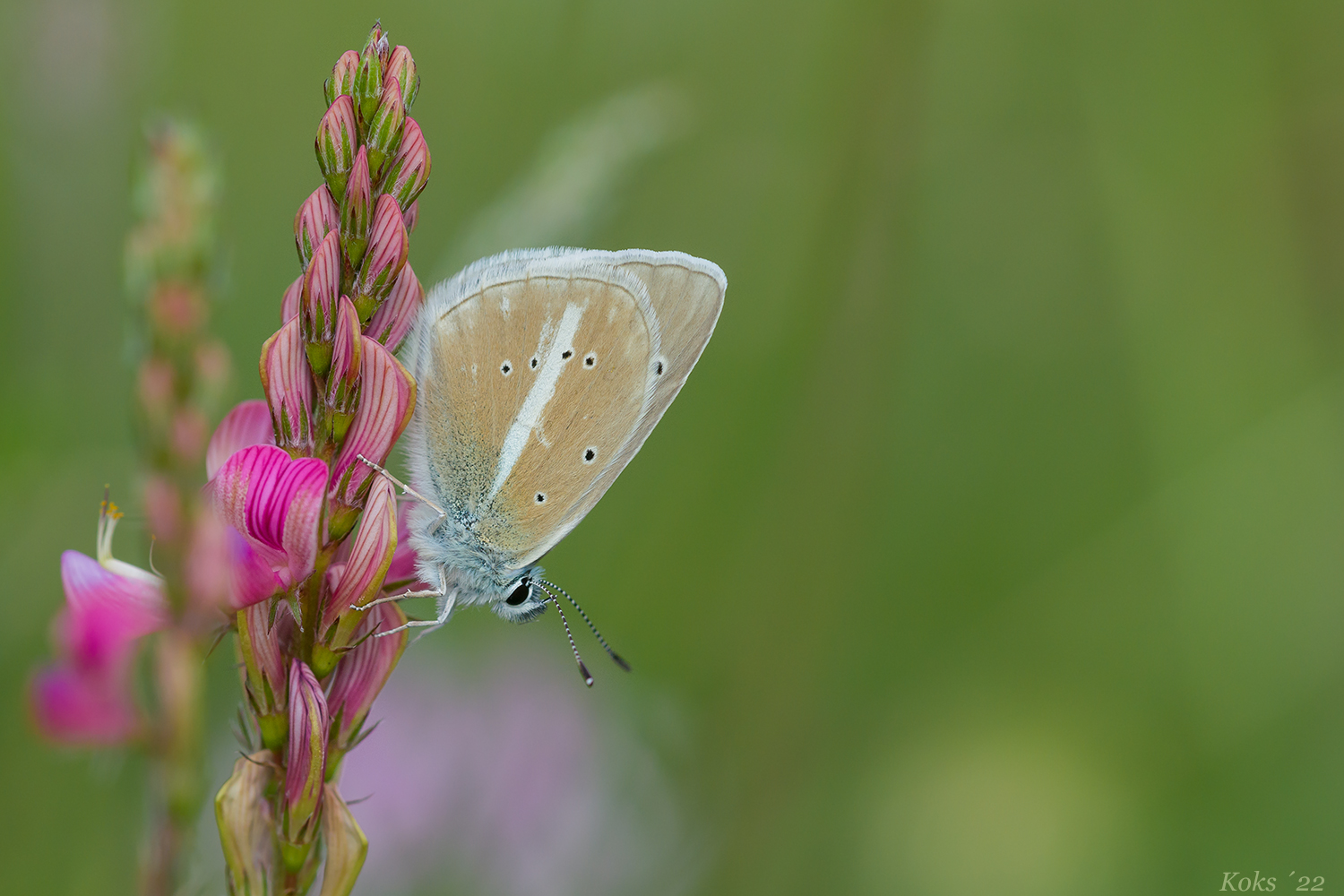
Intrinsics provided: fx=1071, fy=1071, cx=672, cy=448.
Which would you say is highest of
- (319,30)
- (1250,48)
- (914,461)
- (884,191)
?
(319,30)

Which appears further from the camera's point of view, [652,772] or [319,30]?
[319,30]

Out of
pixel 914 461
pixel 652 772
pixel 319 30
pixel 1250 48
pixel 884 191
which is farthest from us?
pixel 319 30

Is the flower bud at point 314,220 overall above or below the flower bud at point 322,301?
above

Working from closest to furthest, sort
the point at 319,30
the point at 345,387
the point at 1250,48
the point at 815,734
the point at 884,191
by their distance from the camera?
the point at 345,387
the point at 884,191
the point at 815,734
the point at 1250,48
the point at 319,30

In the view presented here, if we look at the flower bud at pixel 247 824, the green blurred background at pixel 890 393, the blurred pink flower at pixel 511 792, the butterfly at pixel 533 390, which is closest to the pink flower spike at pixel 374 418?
the green blurred background at pixel 890 393

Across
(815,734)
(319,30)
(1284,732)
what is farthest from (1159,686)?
(319,30)

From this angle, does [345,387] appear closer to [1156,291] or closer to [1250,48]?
[1156,291]
